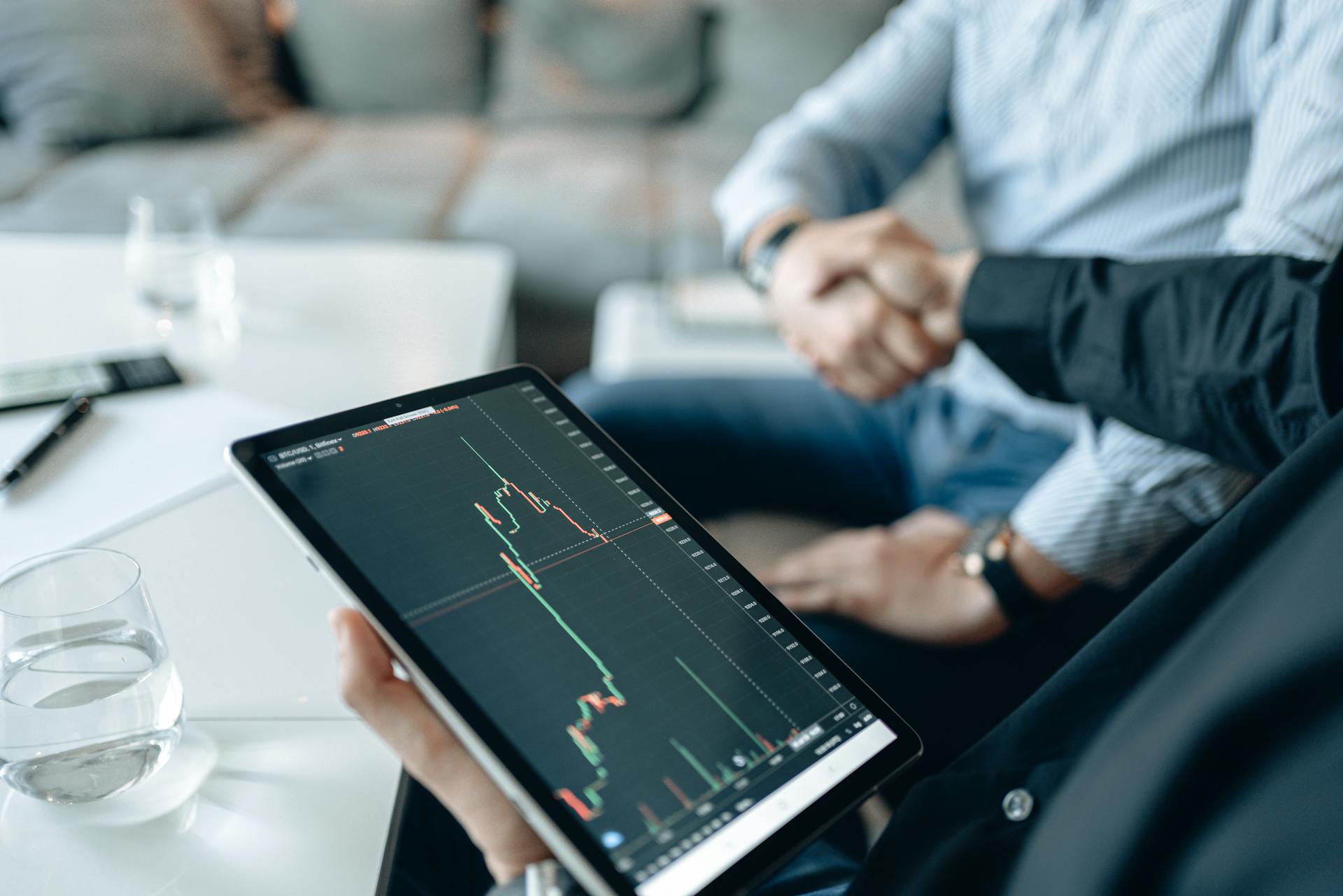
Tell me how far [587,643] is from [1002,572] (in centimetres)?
52

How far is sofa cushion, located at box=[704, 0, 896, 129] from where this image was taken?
7.34ft

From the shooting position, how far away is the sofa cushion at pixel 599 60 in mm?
2250

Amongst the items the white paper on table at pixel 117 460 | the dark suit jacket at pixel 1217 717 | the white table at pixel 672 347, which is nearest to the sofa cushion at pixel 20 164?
the white table at pixel 672 347

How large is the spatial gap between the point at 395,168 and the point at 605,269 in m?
0.55

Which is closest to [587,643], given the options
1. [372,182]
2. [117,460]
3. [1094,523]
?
[117,460]

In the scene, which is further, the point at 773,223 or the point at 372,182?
the point at 372,182

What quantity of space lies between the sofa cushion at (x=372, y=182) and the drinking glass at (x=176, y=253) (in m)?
0.87

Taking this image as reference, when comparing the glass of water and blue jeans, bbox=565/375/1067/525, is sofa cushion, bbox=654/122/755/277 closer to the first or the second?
blue jeans, bbox=565/375/1067/525

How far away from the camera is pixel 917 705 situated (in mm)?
800

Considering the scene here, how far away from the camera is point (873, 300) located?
0.92m

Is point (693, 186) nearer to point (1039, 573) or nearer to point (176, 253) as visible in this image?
point (176, 253)

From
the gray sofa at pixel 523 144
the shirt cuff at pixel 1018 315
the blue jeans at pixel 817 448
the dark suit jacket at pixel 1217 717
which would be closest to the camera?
the dark suit jacket at pixel 1217 717

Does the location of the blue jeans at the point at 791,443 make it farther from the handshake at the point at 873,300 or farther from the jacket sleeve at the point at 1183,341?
the jacket sleeve at the point at 1183,341

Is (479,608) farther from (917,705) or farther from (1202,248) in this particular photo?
(1202,248)
